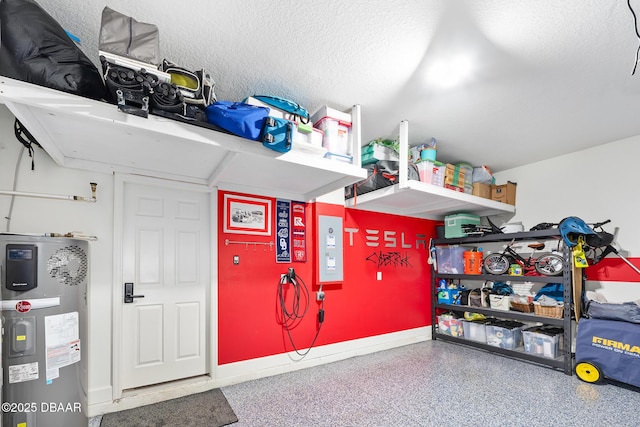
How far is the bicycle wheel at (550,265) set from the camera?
3676 millimetres

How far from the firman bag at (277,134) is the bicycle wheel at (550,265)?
11.6 feet

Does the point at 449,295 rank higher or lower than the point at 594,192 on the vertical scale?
lower

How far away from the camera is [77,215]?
2.59 m

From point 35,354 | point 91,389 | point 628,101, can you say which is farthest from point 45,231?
point 628,101

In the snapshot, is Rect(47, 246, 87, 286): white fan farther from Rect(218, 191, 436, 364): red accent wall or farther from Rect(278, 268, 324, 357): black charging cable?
Rect(278, 268, 324, 357): black charging cable

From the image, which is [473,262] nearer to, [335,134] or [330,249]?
[330,249]

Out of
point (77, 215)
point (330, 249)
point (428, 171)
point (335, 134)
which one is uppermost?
point (335, 134)

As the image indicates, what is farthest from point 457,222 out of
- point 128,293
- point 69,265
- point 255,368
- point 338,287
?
point 69,265

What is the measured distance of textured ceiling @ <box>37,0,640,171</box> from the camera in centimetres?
185

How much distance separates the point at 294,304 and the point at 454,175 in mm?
2691

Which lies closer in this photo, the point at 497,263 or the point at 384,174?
the point at 384,174

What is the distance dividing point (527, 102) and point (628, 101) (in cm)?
94

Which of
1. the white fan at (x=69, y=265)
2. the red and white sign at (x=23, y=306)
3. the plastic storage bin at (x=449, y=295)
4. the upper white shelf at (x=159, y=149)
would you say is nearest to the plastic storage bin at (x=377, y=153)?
the upper white shelf at (x=159, y=149)

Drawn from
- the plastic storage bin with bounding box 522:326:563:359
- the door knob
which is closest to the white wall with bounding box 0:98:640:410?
the door knob
